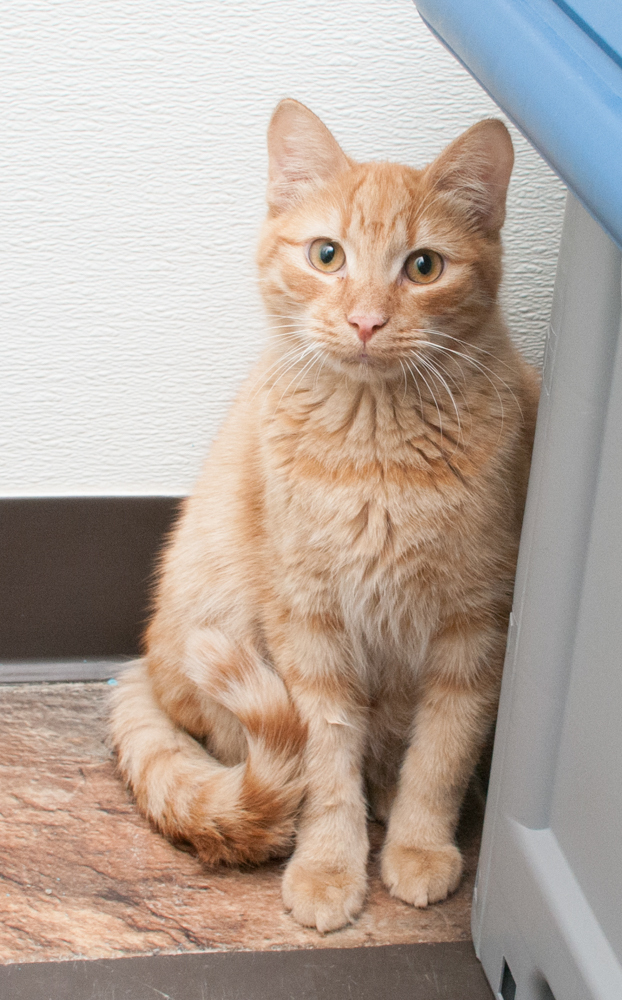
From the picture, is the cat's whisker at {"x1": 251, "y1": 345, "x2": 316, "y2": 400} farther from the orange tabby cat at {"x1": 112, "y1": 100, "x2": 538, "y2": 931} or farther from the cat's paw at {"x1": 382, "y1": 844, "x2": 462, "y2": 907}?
the cat's paw at {"x1": 382, "y1": 844, "x2": 462, "y2": 907}

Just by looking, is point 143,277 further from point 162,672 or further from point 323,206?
point 162,672

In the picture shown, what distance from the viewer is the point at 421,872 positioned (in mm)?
1132

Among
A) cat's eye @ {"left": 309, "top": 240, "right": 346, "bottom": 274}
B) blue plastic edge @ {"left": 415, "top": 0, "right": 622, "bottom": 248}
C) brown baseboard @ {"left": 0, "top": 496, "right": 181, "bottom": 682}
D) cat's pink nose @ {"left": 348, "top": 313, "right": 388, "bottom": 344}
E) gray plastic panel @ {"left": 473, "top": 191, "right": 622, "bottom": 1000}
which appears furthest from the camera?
brown baseboard @ {"left": 0, "top": 496, "right": 181, "bottom": 682}

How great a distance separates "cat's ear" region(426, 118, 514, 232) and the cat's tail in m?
0.65

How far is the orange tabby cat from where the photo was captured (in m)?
1.05

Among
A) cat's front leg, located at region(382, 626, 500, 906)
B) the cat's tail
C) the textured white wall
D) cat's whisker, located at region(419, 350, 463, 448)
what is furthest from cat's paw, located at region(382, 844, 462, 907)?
the textured white wall

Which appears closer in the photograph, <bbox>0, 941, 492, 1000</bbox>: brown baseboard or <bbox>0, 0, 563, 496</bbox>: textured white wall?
<bbox>0, 941, 492, 1000</bbox>: brown baseboard

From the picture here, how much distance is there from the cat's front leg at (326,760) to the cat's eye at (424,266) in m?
0.46

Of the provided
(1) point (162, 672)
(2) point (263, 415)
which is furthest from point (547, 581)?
(1) point (162, 672)

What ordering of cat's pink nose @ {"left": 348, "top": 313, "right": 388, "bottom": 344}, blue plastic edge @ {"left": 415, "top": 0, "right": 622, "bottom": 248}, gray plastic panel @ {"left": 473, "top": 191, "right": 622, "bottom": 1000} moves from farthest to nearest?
1. cat's pink nose @ {"left": 348, "top": 313, "right": 388, "bottom": 344}
2. gray plastic panel @ {"left": 473, "top": 191, "right": 622, "bottom": 1000}
3. blue plastic edge @ {"left": 415, "top": 0, "right": 622, "bottom": 248}

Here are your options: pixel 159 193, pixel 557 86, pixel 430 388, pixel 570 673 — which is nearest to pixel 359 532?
pixel 430 388

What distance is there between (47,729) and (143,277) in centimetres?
80

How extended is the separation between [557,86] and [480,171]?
45 cm

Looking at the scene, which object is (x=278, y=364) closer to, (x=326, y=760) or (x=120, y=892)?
(x=326, y=760)
